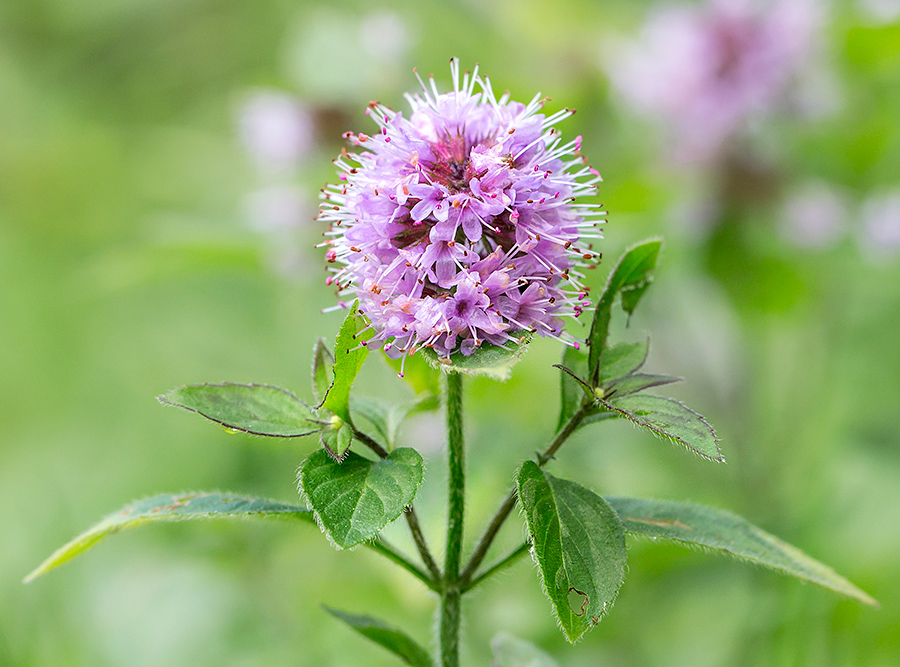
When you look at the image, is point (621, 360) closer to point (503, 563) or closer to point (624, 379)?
point (624, 379)

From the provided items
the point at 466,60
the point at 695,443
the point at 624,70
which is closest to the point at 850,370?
the point at 624,70

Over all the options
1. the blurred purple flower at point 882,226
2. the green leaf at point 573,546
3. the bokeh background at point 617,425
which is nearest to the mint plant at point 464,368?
the green leaf at point 573,546

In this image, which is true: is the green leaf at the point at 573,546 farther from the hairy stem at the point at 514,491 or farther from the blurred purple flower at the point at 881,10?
the blurred purple flower at the point at 881,10

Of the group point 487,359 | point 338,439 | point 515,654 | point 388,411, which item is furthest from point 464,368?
point 515,654

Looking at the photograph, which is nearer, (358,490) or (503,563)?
(358,490)

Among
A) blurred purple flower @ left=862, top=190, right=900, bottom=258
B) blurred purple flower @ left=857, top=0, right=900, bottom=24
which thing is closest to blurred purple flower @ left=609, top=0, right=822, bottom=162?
blurred purple flower @ left=857, top=0, right=900, bottom=24
